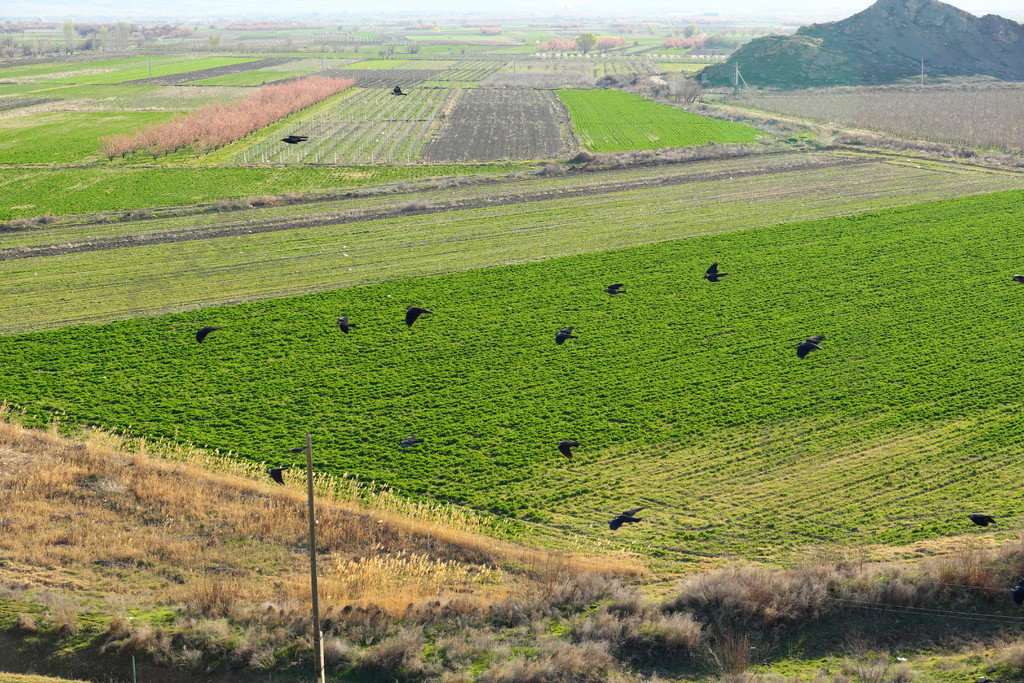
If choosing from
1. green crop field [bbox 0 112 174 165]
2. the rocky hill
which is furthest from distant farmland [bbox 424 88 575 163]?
the rocky hill

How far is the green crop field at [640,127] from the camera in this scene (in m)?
81.4

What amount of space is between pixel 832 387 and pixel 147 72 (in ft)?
490

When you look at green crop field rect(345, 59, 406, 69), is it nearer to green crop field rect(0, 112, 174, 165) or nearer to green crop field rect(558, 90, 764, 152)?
green crop field rect(558, 90, 764, 152)

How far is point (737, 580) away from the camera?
2105 centimetres

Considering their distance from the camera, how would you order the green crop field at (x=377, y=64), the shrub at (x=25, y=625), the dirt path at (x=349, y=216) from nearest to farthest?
the shrub at (x=25, y=625)
the dirt path at (x=349, y=216)
the green crop field at (x=377, y=64)

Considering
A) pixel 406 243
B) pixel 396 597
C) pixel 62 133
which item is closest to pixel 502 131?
pixel 62 133

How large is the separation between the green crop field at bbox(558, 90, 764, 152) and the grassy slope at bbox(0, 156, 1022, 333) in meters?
17.3

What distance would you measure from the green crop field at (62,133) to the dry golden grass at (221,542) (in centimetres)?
5336

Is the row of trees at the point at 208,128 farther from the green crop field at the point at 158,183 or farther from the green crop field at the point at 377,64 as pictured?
the green crop field at the point at 377,64

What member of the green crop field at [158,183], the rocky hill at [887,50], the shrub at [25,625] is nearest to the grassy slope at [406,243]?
the green crop field at [158,183]

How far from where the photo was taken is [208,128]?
80000mm

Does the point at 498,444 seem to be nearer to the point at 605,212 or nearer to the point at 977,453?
the point at 977,453

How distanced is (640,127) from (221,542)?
243 feet

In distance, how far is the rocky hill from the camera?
413ft
